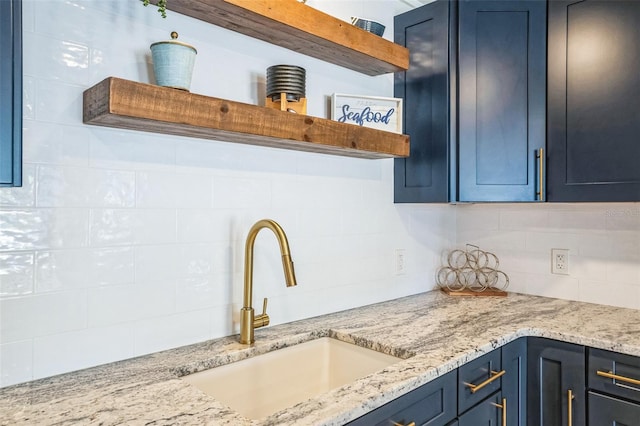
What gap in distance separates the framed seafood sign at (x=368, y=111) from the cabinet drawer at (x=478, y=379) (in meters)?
0.94

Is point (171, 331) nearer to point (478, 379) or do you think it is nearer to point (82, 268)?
point (82, 268)

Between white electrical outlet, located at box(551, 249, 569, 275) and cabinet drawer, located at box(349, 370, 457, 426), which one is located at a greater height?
white electrical outlet, located at box(551, 249, 569, 275)

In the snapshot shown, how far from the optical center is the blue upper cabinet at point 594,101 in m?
1.62

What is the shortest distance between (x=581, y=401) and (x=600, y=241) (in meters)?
0.80

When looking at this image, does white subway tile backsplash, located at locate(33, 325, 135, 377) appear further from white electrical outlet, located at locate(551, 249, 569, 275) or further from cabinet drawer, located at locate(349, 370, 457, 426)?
white electrical outlet, located at locate(551, 249, 569, 275)

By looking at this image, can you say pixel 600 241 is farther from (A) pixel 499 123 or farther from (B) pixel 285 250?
(B) pixel 285 250

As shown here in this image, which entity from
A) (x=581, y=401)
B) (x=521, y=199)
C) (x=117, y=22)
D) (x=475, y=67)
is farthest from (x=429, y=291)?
(x=117, y=22)

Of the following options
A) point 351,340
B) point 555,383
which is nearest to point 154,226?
point 351,340

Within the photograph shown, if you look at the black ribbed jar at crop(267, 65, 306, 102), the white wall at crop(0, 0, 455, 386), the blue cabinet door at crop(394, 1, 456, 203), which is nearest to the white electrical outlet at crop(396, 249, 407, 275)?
the blue cabinet door at crop(394, 1, 456, 203)

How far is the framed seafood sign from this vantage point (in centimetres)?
172

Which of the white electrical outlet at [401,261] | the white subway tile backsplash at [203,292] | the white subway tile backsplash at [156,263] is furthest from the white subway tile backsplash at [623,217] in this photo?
the white subway tile backsplash at [156,263]

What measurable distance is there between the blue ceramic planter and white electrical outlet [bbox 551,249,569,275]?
72.3 inches

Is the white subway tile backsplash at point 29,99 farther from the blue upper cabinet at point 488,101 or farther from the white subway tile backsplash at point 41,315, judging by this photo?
the blue upper cabinet at point 488,101

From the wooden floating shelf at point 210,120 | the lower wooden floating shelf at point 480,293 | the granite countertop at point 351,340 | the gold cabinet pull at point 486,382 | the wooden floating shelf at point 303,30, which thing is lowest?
the gold cabinet pull at point 486,382
